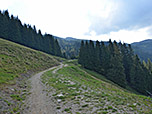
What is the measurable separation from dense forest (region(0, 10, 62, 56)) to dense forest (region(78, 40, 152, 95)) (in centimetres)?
4123

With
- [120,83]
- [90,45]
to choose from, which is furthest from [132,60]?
[90,45]

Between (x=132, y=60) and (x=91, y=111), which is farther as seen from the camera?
(x=132, y=60)

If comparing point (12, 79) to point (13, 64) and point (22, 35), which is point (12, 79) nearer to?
point (13, 64)

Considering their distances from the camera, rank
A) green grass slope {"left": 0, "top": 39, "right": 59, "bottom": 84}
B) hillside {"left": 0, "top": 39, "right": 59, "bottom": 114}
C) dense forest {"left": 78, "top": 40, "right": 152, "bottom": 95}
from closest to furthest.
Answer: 1. hillside {"left": 0, "top": 39, "right": 59, "bottom": 114}
2. green grass slope {"left": 0, "top": 39, "right": 59, "bottom": 84}
3. dense forest {"left": 78, "top": 40, "right": 152, "bottom": 95}

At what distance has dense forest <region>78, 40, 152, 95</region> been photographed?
125 ft

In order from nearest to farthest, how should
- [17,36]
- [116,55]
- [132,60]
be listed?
[116,55]
[132,60]
[17,36]

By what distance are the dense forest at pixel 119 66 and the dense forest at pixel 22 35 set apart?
4123 centimetres

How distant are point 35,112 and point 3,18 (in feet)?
240

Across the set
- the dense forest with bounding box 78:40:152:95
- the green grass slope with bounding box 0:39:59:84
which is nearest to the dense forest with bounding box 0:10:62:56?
the green grass slope with bounding box 0:39:59:84

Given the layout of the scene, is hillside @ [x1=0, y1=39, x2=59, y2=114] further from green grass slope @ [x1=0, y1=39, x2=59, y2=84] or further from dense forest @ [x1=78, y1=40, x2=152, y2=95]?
dense forest @ [x1=78, y1=40, x2=152, y2=95]

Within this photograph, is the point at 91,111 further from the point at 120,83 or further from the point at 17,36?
the point at 17,36

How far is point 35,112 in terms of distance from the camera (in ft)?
23.7

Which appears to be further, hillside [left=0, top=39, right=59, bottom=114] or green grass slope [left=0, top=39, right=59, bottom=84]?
green grass slope [left=0, top=39, right=59, bottom=84]

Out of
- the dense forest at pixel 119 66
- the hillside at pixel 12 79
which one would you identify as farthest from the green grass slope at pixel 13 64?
the dense forest at pixel 119 66
